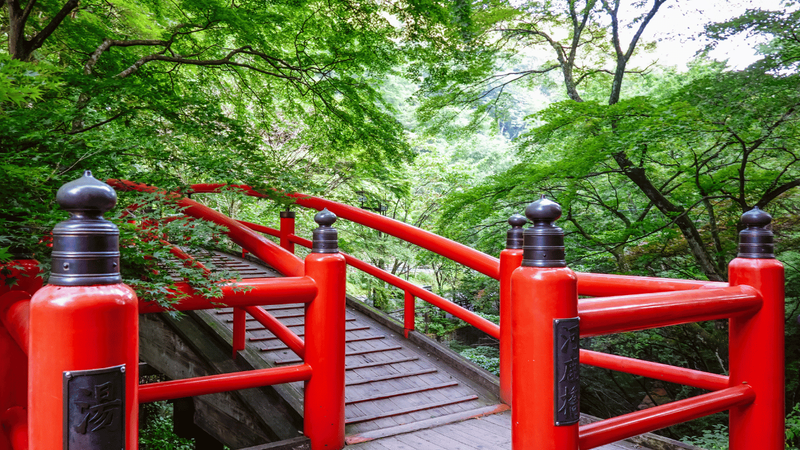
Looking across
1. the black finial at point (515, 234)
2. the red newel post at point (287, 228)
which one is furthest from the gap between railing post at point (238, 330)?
the red newel post at point (287, 228)

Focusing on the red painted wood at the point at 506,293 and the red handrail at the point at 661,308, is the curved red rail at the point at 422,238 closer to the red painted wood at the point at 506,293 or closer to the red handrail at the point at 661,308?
the red painted wood at the point at 506,293

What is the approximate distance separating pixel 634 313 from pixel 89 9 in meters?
5.76

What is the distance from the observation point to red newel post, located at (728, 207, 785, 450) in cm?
166

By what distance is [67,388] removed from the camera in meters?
1.00

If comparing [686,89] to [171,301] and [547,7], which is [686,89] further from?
[171,301]

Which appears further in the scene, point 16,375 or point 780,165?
point 780,165

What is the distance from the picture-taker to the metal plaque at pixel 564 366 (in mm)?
1172

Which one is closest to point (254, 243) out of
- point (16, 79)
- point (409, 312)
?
point (16, 79)

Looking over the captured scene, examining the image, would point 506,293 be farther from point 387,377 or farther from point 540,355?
point 540,355

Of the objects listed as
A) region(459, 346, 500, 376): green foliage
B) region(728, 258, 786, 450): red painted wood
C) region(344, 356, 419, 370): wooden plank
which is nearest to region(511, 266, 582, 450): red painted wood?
region(728, 258, 786, 450): red painted wood

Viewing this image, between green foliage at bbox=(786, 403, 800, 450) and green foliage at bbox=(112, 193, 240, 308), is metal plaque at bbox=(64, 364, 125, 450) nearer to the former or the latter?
green foliage at bbox=(112, 193, 240, 308)

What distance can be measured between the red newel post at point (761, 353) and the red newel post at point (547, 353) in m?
0.92

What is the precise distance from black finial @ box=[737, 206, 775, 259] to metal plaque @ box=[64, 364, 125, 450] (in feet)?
6.78

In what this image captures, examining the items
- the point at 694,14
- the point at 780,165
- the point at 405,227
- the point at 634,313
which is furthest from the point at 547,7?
the point at 634,313
